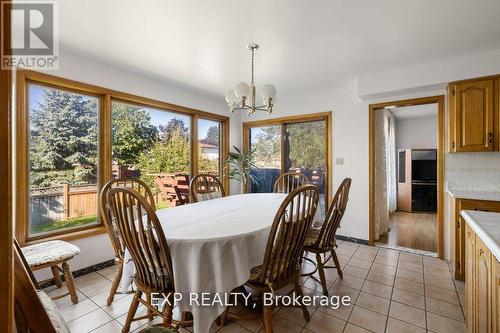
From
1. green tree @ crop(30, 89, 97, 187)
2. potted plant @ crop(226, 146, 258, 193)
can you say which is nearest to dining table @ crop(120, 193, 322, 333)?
green tree @ crop(30, 89, 97, 187)

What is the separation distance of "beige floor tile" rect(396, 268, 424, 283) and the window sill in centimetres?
339

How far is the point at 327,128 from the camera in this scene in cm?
379

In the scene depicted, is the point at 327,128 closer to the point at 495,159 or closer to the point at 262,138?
the point at 262,138

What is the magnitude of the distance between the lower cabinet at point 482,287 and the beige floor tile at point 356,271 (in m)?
1.17

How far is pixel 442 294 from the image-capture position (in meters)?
2.12

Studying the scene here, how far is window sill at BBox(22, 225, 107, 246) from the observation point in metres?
2.30

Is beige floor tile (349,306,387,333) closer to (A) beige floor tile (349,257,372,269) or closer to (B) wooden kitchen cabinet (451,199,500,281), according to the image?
(A) beige floor tile (349,257,372,269)

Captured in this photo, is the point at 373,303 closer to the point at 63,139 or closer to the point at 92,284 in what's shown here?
the point at 92,284

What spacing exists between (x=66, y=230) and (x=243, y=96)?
2408mm

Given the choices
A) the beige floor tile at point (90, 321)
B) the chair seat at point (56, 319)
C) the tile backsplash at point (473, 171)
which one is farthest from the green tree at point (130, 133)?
the tile backsplash at point (473, 171)

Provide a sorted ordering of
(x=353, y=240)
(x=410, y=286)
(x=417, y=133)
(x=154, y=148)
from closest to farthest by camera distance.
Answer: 1. (x=410, y=286)
2. (x=154, y=148)
3. (x=353, y=240)
4. (x=417, y=133)

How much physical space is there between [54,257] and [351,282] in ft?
8.88

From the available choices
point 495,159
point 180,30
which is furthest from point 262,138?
point 495,159

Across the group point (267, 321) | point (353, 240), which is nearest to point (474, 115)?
point (353, 240)
